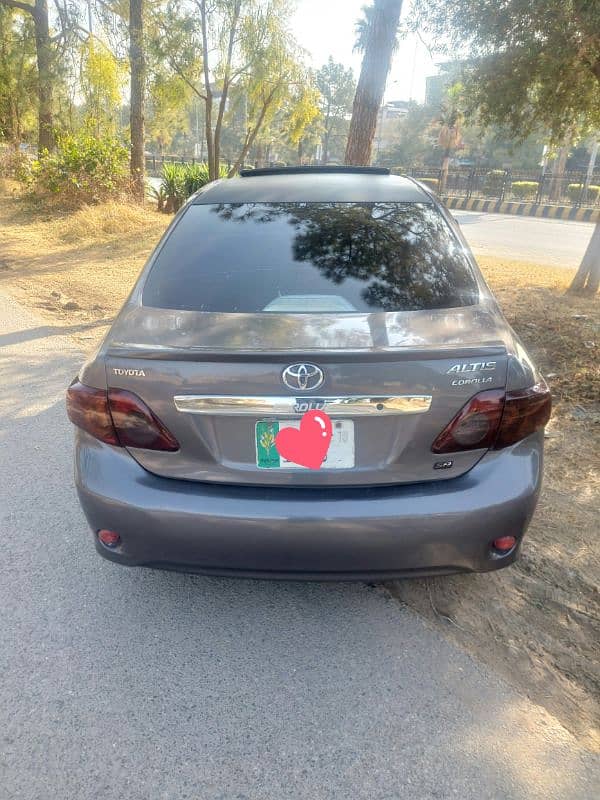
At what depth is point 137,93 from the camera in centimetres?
1519

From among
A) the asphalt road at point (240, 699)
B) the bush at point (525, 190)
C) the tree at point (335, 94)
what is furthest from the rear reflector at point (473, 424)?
the tree at point (335, 94)

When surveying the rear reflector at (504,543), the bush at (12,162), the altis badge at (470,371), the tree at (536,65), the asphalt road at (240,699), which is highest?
the tree at (536,65)

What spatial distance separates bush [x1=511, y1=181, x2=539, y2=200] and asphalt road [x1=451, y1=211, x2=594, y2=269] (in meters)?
9.41

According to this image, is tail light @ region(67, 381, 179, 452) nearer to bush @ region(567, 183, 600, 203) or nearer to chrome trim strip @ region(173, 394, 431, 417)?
chrome trim strip @ region(173, 394, 431, 417)

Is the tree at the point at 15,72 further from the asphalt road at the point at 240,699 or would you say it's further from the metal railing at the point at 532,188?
the asphalt road at the point at 240,699

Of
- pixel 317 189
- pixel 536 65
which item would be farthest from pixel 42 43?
pixel 317 189

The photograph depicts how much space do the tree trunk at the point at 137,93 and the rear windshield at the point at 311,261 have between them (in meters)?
13.6

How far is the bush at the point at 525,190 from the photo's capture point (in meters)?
31.6

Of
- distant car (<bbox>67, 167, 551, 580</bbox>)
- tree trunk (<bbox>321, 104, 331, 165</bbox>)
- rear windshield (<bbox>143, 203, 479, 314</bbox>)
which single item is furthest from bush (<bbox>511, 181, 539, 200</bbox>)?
tree trunk (<bbox>321, 104, 331, 165</bbox>)

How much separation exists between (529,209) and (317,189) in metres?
24.7

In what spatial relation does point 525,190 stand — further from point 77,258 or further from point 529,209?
point 77,258

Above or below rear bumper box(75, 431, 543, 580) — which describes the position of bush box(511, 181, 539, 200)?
below

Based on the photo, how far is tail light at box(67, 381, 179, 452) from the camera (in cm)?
218

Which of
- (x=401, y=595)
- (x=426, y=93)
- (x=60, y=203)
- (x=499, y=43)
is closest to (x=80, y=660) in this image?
(x=401, y=595)
